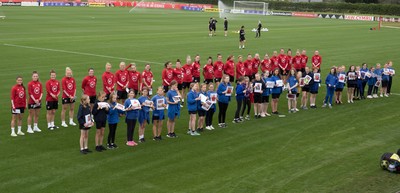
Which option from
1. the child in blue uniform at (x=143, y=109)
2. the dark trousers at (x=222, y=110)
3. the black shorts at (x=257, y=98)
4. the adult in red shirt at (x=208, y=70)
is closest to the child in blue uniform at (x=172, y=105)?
the child in blue uniform at (x=143, y=109)

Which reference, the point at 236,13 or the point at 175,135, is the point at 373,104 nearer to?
the point at 175,135

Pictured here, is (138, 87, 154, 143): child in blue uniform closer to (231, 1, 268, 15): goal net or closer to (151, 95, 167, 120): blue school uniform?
(151, 95, 167, 120): blue school uniform

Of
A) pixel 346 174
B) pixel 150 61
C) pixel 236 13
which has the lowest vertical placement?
pixel 346 174

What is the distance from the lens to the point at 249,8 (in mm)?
84875

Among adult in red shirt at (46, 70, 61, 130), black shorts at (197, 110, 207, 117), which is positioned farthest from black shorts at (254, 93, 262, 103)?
adult in red shirt at (46, 70, 61, 130)

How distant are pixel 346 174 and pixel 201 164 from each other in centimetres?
363

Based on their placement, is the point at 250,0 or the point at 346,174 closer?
the point at 346,174

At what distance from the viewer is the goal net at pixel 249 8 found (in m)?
82.1

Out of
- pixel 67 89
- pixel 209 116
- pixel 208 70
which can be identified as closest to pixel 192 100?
pixel 209 116

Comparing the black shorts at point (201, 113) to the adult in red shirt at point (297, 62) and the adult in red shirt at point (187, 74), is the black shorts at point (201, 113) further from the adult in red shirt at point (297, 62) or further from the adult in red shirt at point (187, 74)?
the adult in red shirt at point (297, 62)

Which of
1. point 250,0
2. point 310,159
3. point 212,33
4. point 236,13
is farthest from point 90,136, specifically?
point 250,0

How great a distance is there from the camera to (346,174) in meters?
12.5

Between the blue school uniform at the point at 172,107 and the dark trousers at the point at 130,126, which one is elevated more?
the blue school uniform at the point at 172,107

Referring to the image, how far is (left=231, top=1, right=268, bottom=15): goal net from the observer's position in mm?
82062
